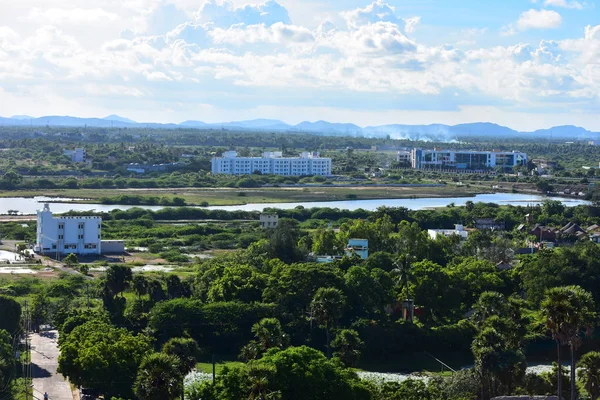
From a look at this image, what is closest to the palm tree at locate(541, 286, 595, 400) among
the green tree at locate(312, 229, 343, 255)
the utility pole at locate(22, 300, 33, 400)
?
the utility pole at locate(22, 300, 33, 400)

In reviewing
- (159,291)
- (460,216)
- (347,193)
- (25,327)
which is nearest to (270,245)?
(159,291)

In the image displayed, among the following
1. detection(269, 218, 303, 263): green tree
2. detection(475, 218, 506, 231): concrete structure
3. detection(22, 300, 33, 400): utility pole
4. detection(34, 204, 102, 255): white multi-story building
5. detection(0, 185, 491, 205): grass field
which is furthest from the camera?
detection(0, 185, 491, 205): grass field

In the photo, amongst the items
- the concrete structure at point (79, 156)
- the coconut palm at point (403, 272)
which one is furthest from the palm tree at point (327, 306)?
the concrete structure at point (79, 156)

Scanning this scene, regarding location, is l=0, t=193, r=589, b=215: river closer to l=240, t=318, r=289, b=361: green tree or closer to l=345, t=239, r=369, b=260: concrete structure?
l=345, t=239, r=369, b=260: concrete structure

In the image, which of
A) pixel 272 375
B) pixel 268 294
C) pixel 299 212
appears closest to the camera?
pixel 272 375

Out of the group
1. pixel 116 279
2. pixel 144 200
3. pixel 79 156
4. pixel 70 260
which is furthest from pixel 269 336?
pixel 79 156

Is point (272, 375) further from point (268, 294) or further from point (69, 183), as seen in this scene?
point (69, 183)

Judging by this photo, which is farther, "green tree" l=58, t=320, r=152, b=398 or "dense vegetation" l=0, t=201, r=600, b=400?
"green tree" l=58, t=320, r=152, b=398
